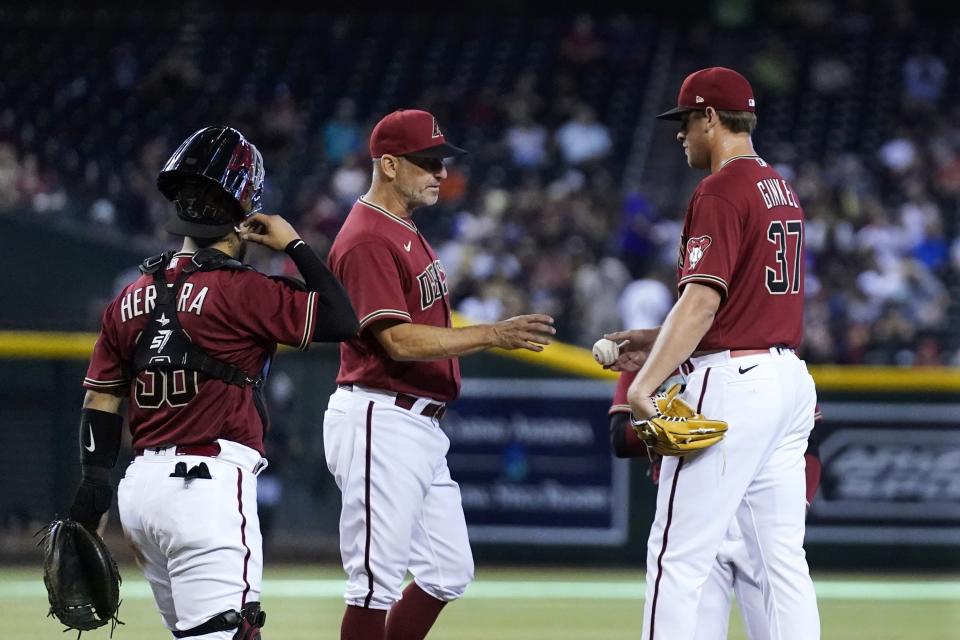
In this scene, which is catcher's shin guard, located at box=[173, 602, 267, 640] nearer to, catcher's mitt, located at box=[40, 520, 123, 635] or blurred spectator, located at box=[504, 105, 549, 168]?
catcher's mitt, located at box=[40, 520, 123, 635]

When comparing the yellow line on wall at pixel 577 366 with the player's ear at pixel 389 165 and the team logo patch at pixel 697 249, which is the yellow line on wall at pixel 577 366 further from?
the team logo patch at pixel 697 249

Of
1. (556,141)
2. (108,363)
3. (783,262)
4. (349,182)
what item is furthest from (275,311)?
(556,141)

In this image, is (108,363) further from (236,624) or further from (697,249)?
(697,249)

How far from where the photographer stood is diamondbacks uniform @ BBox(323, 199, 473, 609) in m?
4.93

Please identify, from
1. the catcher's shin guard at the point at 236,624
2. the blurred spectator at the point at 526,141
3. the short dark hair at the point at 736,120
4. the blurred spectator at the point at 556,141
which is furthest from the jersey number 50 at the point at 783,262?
the blurred spectator at the point at 526,141

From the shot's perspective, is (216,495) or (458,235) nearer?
(216,495)

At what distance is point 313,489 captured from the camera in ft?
33.3

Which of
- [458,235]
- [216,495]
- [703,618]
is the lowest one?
[703,618]

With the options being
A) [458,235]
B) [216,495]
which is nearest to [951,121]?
[458,235]

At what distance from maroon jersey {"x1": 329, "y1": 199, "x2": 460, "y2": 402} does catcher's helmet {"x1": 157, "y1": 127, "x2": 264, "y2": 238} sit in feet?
2.69

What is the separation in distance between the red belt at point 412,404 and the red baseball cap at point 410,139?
2.92 feet

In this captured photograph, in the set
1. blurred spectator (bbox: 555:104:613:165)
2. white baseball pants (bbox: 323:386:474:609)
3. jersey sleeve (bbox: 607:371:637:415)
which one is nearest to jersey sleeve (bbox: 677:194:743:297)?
jersey sleeve (bbox: 607:371:637:415)

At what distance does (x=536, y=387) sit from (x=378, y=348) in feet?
17.0

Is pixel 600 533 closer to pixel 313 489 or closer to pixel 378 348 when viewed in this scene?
pixel 313 489
